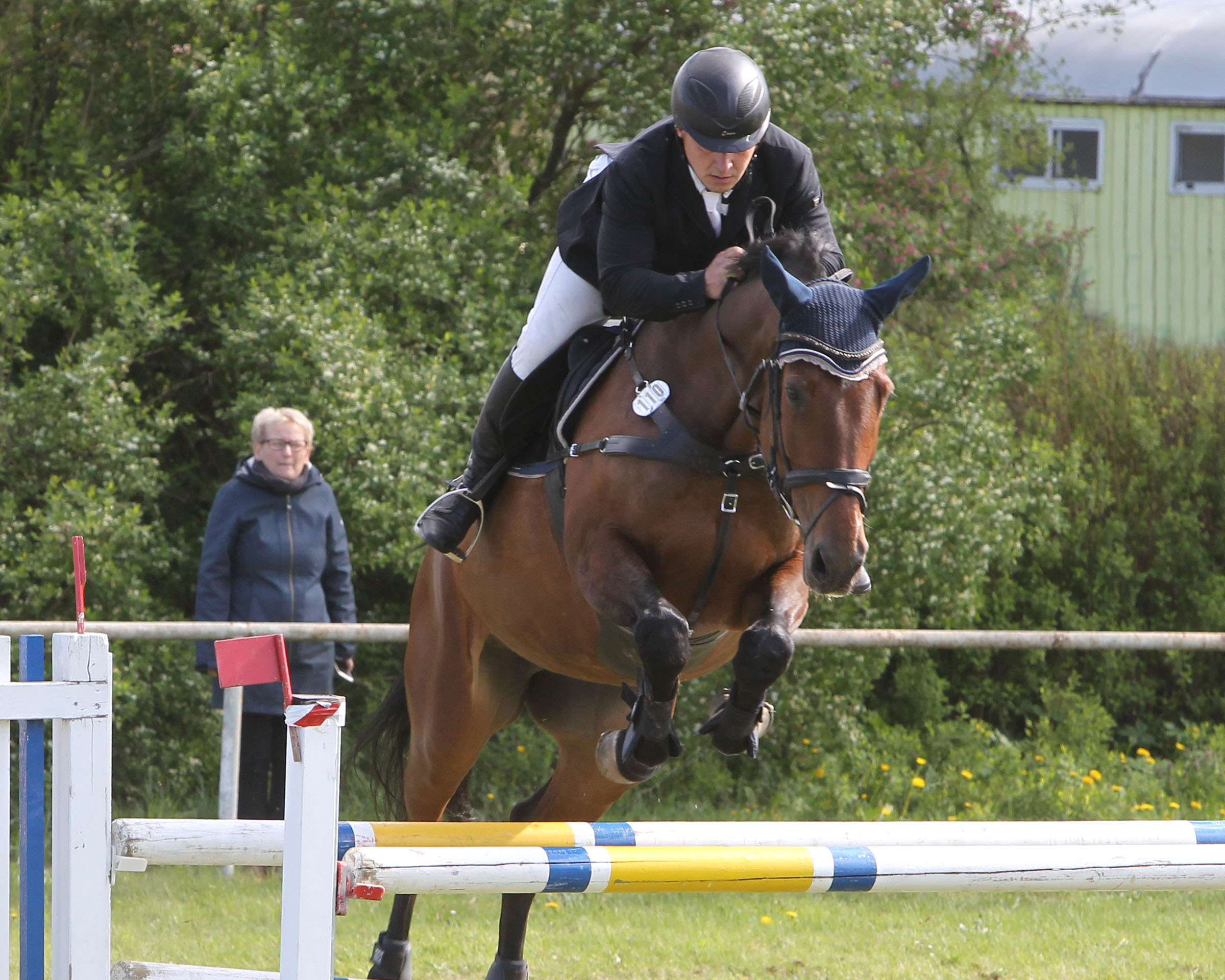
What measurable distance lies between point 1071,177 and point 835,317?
11.7 metres

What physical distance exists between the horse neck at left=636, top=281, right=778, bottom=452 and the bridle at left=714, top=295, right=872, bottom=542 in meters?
0.03

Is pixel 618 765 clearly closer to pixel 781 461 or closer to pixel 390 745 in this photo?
pixel 781 461

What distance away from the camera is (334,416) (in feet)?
21.5

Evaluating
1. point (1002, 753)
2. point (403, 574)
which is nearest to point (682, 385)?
point (403, 574)

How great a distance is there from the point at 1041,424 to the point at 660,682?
6.01 meters

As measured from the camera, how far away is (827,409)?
2.75m

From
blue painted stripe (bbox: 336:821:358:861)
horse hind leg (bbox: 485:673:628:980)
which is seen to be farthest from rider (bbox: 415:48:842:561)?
blue painted stripe (bbox: 336:821:358:861)

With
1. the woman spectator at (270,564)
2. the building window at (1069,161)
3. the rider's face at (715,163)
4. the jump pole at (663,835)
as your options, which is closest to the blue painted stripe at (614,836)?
the jump pole at (663,835)

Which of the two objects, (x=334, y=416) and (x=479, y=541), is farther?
(x=334, y=416)

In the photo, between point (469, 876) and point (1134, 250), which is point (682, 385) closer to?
point (469, 876)

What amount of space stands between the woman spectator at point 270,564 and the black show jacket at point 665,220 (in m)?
2.45

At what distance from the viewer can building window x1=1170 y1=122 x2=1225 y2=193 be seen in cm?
1377

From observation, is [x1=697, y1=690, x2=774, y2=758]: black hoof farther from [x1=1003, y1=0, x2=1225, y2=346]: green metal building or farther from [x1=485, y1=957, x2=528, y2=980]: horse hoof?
[x1=1003, y1=0, x2=1225, y2=346]: green metal building

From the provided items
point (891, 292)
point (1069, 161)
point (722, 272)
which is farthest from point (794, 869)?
point (1069, 161)
